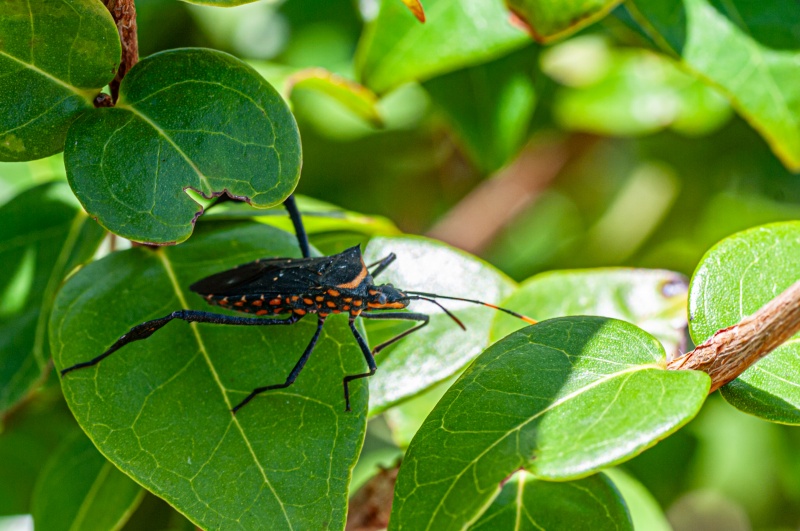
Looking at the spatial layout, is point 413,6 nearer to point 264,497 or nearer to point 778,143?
point 264,497

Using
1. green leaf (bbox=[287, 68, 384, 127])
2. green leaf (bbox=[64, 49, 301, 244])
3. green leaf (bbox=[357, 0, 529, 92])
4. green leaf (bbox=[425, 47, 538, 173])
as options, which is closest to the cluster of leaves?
green leaf (bbox=[64, 49, 301, 244])

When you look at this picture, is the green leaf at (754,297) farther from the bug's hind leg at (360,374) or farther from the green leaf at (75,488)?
the green leaf at (75,488)

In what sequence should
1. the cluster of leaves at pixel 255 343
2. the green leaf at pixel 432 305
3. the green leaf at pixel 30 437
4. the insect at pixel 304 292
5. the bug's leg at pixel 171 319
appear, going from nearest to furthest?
the cluster of leaves at pixel 255 343, the bug's leg at pixel 171 319, the insect at pixel 304 292, the green leaf at pixel 432 305, the green leaf at pixel 30 437

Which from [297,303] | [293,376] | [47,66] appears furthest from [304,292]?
[47,66]

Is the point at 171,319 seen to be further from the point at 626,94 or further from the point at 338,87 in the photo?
the point at 626,94

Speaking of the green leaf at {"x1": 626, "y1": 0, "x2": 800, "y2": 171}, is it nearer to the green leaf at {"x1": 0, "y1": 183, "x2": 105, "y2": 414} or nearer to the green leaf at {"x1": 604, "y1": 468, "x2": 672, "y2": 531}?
the green leaf at {"x1": 604, "y1": 468, "x2": 672, "y2": 531}

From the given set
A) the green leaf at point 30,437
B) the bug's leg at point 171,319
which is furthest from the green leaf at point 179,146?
the green leaf at point 30,437
